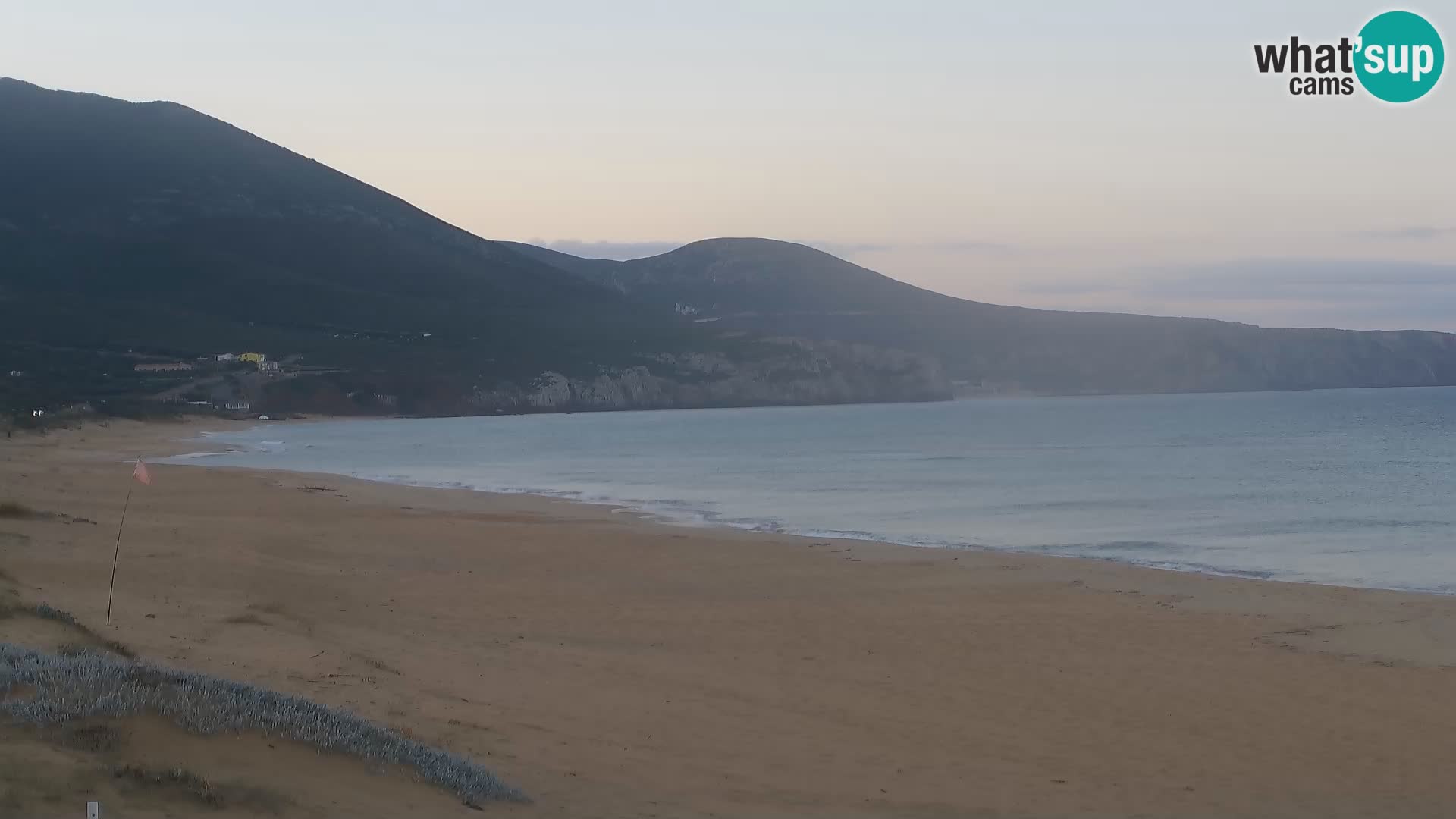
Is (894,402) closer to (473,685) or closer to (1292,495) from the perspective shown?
(1292,495)

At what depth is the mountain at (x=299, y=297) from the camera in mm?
127812

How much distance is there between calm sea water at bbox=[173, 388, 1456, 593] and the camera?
2384 cm

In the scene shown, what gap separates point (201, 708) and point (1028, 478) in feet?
126

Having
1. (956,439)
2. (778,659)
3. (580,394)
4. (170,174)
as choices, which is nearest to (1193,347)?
(580,394)

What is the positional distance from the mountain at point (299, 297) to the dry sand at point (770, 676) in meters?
98.5

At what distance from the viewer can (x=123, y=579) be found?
46.5ft

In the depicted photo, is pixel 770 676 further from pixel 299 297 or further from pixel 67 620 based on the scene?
pixel 299 297

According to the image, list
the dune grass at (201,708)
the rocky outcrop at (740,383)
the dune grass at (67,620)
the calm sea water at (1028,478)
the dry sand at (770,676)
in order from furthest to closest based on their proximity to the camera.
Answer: the rocky outcrop at (740,383)
the calm sea water at (1028,478)
the dune grass at (67,620)
the dry sand at (770,676)
the dune grass at (201,708)

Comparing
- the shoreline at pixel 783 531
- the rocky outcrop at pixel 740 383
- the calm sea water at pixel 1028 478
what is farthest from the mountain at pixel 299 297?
the shoreline at pixel 783 531

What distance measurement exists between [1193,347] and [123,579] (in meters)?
192

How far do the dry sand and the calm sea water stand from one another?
5.09 meters

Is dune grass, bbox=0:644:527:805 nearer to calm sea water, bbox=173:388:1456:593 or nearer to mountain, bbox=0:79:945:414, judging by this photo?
calm sea water, bbox=173:388:1456:593

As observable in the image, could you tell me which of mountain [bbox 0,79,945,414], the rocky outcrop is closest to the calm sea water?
mountain [bbox 0,79,945,414]

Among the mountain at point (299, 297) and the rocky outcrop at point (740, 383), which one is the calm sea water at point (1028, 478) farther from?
the rocky outcrop at point (740, 383)
